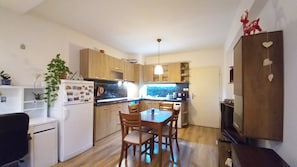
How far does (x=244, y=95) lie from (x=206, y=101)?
12.7 feet

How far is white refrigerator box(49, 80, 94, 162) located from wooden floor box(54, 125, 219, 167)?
7.7 inches

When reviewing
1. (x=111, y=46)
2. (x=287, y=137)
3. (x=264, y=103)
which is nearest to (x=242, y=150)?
(x=287, y=137)

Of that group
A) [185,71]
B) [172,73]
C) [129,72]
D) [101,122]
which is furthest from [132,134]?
[185,71]

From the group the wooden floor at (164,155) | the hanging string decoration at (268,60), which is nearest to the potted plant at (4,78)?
the wooden floor at (164,155)

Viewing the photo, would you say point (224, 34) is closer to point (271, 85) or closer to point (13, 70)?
point (271, 85)

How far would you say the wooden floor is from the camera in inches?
100

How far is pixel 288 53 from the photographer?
120 cm

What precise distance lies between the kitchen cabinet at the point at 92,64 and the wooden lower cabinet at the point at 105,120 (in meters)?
0.84

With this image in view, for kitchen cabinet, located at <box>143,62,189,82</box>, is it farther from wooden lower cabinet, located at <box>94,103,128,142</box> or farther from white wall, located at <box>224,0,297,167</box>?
white wall, located at <box>224,0,297,167</box>

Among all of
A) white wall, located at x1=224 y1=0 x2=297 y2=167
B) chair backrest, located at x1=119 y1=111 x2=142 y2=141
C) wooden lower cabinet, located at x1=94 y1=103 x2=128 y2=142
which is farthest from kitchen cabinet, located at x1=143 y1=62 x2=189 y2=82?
white wall, located at x1=224 y1=0 x2=297 y2=167

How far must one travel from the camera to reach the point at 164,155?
9.41ft

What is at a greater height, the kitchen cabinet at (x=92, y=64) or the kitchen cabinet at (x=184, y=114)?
the kitchen cabinet at (x=92, y=64)

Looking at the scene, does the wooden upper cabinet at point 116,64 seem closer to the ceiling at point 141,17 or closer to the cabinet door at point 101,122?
the ceiling at point 141,17

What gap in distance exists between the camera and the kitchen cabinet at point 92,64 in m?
3.57
